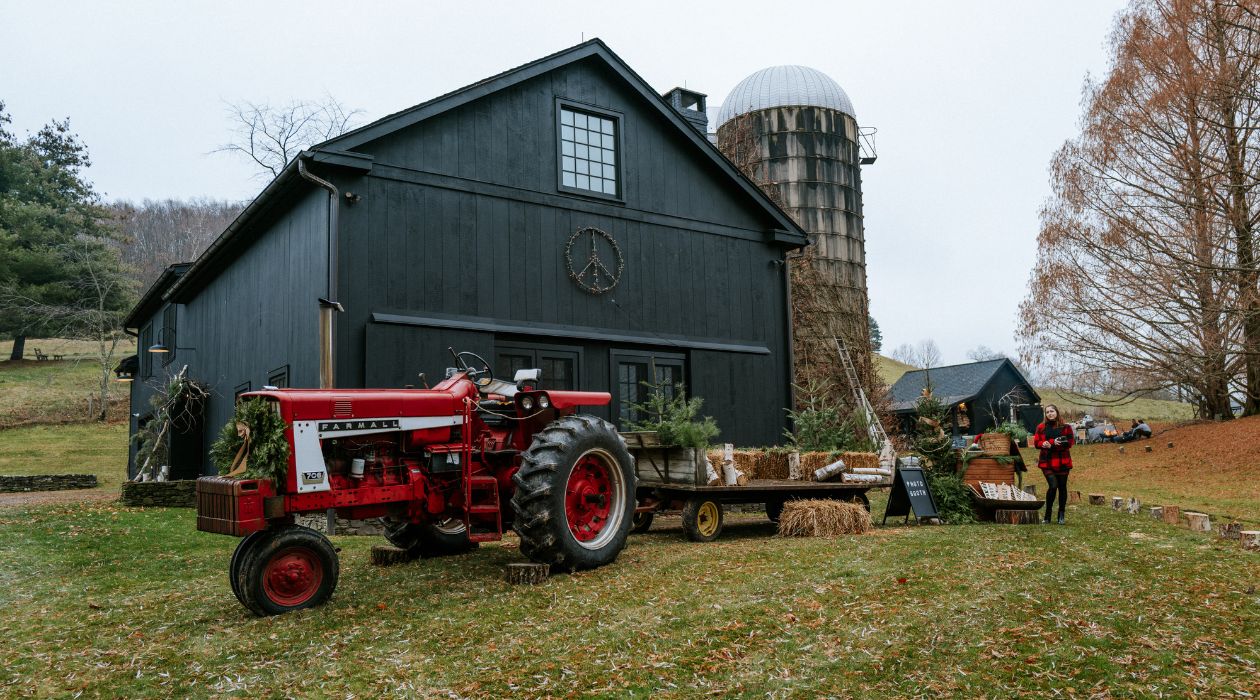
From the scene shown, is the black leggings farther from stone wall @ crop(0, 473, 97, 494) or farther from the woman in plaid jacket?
stone wall @ crop(0, 473, 97, 494)

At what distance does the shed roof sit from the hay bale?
2893 cm

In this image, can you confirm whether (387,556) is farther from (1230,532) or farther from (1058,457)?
(1230,532)

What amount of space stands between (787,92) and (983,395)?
19.2 meters

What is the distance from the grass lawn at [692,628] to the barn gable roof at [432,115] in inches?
218

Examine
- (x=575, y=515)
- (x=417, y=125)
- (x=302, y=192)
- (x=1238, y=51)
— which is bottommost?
(x=575, y=515)

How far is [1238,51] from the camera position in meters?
18.4

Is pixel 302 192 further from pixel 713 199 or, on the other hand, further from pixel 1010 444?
pixel 1010 444

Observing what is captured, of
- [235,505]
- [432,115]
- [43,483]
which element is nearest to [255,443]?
[235,505]

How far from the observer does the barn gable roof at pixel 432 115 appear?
36.7 ft

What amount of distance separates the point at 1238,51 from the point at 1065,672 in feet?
64.0

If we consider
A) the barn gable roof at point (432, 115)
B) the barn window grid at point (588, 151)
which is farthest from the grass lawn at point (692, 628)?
the barn window grid at point (588, 151)

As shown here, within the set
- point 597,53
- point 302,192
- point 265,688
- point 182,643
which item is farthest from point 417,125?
point 265,688

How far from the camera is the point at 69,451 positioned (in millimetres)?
30188

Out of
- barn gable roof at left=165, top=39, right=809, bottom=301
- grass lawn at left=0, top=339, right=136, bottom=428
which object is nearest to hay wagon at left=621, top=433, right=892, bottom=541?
barn gable roof at left=165, top=39, right=809, bottom=301
